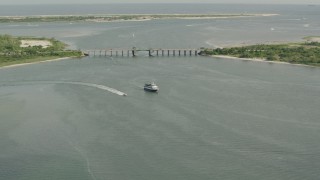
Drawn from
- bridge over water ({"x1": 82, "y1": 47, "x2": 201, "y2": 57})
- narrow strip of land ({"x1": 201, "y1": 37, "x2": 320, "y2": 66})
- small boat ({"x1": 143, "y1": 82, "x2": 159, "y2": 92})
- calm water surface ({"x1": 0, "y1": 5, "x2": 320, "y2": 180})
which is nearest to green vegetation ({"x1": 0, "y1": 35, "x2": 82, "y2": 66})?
bridge over water ({"x1": 82, "y1": 47, "x2": 201, "y2": 57})

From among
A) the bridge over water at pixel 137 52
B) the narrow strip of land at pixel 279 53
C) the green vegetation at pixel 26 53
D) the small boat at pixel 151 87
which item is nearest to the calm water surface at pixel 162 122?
the small boat at pixel 151 87

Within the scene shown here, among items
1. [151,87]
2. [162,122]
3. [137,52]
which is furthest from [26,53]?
[162,122]

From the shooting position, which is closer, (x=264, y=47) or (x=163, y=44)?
(x=264, y=47)

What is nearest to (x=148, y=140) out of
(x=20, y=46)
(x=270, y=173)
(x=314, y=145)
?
(x=270, y=173)

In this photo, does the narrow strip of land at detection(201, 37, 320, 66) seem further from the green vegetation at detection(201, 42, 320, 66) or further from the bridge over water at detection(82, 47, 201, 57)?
the bridge over water at detection(82, 47, 201, 57)

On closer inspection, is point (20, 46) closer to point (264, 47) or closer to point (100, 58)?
point (100, 58)

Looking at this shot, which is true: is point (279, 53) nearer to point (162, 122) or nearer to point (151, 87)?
point (151, 87)
